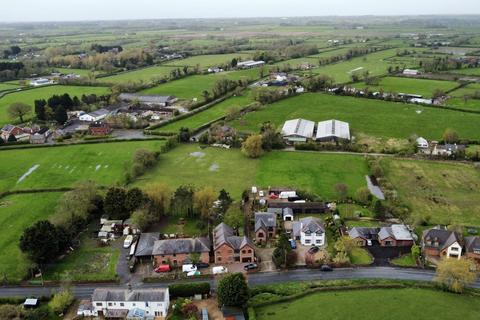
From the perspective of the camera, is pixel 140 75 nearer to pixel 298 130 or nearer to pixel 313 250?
pixel 298 130

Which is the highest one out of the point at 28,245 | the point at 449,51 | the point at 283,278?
the point at 449,51

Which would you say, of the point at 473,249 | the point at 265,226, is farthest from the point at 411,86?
the point at 265,226

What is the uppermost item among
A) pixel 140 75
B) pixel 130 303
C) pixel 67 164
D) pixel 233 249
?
pixel 140 75

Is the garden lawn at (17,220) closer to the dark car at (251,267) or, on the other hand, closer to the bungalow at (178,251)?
the bungalow at (178,251)

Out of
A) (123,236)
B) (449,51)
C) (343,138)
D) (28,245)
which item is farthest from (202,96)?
(449,51)

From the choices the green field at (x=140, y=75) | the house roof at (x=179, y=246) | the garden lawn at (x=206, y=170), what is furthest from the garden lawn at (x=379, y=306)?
the green field at (x=140, y=75)

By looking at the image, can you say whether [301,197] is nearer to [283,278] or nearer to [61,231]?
[283,278]
